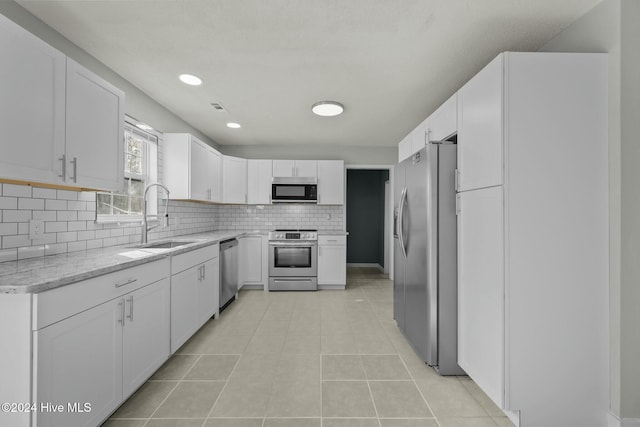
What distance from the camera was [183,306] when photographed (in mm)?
2488

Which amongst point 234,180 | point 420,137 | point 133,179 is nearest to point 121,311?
point 133,179

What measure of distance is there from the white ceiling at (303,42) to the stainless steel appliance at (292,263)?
2150mm

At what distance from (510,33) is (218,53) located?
2.09m

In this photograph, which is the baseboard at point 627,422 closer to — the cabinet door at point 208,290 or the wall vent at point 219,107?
the cabinet door at point 208,290

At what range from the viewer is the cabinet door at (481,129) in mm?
1625

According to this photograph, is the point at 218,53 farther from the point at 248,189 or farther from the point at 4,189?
the point at 248,189

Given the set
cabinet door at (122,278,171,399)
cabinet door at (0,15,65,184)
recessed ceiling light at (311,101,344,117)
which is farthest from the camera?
recessed ceiling light at (311,101,344,117)

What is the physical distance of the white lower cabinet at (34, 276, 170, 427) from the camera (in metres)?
1.23

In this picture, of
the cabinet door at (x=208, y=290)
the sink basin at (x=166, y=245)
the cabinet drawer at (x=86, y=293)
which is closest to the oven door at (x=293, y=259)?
the cabinet door at (x=208, y=290)

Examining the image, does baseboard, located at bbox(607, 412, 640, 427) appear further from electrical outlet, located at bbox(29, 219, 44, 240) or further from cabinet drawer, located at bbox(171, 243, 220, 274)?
electrical outlet, located at bbox(29, 219, 44, 240)

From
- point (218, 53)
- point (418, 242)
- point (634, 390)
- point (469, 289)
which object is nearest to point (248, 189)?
point (218, 53)

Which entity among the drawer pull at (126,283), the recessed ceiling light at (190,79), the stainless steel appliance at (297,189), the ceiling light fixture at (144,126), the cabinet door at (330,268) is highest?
the recessed ceiling light at (190,79)

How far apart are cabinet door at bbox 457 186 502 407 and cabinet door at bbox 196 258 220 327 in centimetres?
232

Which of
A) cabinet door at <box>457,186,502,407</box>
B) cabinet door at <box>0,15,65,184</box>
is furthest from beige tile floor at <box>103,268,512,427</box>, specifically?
cabinet door at <box>0,15,65,184</box>
